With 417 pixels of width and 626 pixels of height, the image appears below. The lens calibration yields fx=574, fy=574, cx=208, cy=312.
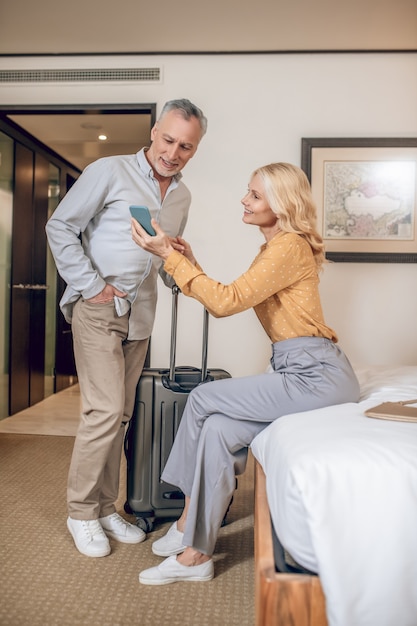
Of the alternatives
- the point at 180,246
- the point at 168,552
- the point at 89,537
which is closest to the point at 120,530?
the point at 89,537

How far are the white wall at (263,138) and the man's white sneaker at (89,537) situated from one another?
1752 millimetres

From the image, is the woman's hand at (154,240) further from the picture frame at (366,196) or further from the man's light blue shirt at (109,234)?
the picture frame at (366,196)

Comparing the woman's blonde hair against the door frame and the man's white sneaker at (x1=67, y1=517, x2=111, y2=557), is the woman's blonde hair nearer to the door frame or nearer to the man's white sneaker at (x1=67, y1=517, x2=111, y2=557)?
the man's white sneaker at (x1=67, y1=517, x2=111, y2=557)

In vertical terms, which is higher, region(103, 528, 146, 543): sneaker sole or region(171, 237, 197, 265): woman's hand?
region(171, 237, 197, 265): woman's hand

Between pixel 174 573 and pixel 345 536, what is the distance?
0.86 metres

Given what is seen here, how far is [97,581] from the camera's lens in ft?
5.77

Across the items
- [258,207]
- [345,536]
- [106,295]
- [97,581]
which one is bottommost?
[97,581]

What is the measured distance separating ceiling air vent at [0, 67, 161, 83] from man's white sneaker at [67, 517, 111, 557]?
9.13ft

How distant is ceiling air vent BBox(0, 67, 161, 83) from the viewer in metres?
3.68

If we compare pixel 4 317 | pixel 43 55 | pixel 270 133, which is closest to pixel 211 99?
pixel 270 133

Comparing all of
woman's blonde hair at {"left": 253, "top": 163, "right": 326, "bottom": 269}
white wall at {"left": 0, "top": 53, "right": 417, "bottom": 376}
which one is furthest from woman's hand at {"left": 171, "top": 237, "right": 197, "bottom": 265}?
white wall at {"left": 0, "top": 53, "right": 417, "bottom": 376}

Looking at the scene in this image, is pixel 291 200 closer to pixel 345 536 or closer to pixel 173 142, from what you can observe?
pixel 173 142

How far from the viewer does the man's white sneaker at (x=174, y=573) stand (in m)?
1.74

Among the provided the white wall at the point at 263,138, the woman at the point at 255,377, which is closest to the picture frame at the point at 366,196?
the white wall at the point at 263,138
